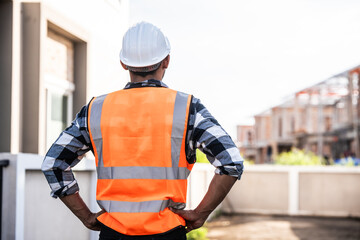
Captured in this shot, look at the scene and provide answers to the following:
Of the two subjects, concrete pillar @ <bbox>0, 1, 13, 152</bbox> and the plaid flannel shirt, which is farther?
concrete pillar @ <bbox>0, 1, 13, 152</bbox>

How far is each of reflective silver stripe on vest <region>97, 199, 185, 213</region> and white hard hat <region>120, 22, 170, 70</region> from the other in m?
0.54

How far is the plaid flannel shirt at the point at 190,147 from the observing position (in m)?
1.76

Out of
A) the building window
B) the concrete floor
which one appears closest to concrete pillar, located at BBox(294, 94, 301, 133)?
the concrete floor

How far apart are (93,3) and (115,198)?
226 inches

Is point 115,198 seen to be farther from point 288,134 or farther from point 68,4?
point 288,134

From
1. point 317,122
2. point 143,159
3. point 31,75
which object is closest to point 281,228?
point 31,75

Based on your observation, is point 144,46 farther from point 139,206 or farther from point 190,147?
point 139,206

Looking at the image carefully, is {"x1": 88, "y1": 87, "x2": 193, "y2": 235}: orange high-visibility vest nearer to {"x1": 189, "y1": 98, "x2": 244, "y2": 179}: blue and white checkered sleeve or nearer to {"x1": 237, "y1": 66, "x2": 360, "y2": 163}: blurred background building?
{"x1": 189, "y1": 98, "x2": 244, "y2": 179}: blue and white checkered sleeve

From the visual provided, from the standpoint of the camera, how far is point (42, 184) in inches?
145

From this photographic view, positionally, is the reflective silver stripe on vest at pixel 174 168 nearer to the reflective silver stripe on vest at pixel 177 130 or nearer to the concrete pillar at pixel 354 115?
the reflective silver stripe on vest at pixel 177 130

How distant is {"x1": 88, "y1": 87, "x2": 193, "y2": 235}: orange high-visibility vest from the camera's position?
179cm

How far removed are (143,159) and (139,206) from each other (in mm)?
175

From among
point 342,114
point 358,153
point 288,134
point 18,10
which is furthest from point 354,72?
point 18,10

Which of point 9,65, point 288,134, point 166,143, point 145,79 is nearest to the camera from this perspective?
point 166,143
